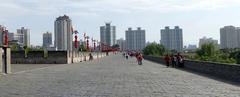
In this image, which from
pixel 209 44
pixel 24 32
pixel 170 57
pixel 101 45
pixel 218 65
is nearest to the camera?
pixel 218 65

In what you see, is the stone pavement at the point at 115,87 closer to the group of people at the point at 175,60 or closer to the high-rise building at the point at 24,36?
the group of people at the point at 175,60

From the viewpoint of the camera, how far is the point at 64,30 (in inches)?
4058

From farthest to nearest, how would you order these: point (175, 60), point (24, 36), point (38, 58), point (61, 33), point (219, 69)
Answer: point (24, 36), point (61, 33), point (38, 58), point (175, 60), point (219, 69)

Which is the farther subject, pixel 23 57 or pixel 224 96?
pixel 23 57

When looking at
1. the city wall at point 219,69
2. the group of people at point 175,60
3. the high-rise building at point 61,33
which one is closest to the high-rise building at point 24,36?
the high-rise building at point 61,33

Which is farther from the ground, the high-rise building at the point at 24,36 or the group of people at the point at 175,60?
the high-rise building at the point at 24,36

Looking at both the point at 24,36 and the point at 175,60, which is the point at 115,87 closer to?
the point at 175,60

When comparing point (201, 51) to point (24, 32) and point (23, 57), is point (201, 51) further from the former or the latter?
point (24, 32)

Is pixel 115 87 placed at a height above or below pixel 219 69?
below

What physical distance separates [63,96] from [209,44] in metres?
63.2

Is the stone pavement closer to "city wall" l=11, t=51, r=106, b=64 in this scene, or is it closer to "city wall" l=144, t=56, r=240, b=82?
"city wall" l=144, t=56, r=240, b=82

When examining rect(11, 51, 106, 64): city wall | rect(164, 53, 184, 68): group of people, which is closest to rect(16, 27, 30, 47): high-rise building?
rect(11, 51, 106, 64): city wall

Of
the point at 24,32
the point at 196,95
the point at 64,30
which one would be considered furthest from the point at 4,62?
the point at 24,32

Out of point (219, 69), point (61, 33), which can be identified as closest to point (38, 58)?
point (219, 69)
